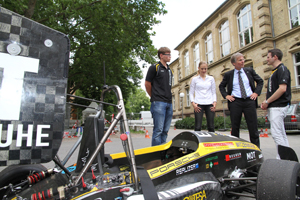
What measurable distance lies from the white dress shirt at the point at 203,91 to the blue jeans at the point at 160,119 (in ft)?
2.53

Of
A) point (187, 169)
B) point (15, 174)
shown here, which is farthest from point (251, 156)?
point (15, 174)

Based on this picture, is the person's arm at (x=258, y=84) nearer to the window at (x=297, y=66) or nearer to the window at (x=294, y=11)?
the window at (x=297, y=66)

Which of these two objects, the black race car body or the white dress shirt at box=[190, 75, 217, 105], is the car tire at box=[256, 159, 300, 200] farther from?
the white dress shirt at box=[190, 75, 217, 105]

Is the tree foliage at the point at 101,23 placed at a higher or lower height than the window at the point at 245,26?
lower

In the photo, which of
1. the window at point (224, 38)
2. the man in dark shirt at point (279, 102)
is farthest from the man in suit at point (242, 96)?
the window at point (224, 38)

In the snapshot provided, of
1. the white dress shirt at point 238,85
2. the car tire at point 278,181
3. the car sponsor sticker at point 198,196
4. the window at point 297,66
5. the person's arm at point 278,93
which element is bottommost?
the car sponsor sticker at point 198,196

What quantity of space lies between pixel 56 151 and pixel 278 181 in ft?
5.67

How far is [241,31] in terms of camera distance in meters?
16.6

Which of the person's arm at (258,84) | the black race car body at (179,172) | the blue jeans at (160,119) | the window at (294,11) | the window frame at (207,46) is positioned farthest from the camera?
the window frame at (207,46)

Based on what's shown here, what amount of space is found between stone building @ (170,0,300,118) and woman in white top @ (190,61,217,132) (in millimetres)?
10116

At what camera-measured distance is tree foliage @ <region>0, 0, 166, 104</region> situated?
8.12 metres

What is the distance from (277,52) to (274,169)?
236cm

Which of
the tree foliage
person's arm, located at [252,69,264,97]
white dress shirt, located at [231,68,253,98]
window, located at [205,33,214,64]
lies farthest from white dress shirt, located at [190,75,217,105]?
window, located at [205,33,214,64]

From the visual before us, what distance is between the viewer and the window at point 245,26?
51.3ft
